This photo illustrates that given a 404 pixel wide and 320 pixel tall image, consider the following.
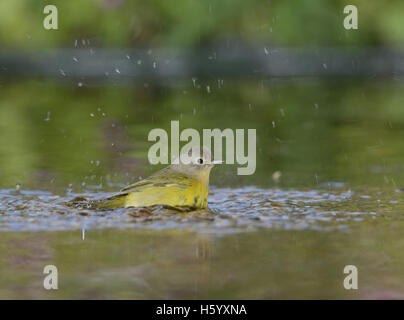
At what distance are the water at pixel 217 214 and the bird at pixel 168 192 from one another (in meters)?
0.06

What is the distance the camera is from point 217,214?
4.57m

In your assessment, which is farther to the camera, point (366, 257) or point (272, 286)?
point (366, 257)

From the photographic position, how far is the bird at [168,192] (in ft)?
14.7

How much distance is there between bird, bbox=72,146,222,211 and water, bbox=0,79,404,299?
62 mm

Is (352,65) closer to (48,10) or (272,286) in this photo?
(48,10)

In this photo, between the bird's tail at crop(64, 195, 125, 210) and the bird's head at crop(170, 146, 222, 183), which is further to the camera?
the bird's head at crop(170, 146, 222, 183)

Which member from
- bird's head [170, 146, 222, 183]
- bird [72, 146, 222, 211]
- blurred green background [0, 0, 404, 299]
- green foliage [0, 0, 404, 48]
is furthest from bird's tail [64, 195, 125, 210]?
green foliage [0, 0, 404, 48]

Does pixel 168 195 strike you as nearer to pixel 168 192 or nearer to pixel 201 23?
pixel 168 192

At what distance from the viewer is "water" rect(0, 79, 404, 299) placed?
3303mm

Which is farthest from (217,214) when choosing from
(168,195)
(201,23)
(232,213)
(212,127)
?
(201,23)

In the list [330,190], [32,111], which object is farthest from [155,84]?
[330,190]

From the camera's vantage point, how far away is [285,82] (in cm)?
1253

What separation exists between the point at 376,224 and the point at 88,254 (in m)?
1.45

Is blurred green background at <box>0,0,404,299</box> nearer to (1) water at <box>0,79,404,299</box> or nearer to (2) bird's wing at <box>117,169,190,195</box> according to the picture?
(1) water at <box>0,79,404,299</box>
